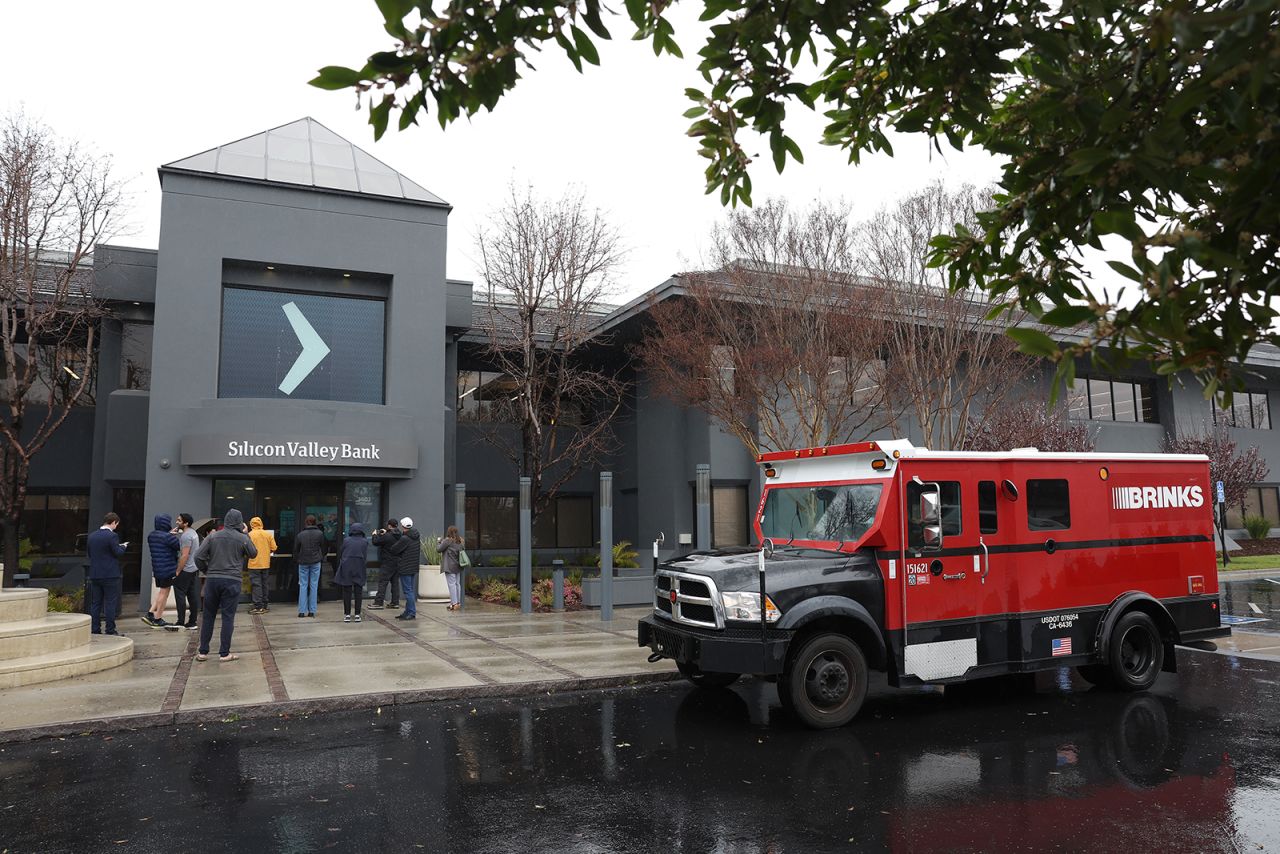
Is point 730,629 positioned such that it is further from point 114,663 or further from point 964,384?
point 964,384

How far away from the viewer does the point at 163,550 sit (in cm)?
1395

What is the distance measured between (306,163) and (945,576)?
60.8 ft

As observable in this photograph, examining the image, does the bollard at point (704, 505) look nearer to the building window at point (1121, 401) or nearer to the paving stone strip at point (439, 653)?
the paving stone strip at point (439, 653)

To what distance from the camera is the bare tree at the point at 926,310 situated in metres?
19.0

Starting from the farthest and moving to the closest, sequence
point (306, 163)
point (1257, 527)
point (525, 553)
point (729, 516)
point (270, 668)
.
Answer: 1. point (1257, 527)
2. point (729, 516)
3. point (306, 163)
4. point (525, 553)
5. point (270, 668)

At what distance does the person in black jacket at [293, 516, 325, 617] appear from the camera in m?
16.3

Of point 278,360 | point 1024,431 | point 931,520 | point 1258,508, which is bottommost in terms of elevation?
point 931,520

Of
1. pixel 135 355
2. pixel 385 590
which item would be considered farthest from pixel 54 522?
pixel 385 590

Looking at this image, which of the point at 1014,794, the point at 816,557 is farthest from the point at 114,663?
the point at 1014,794

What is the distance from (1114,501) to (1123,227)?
23.2 ft

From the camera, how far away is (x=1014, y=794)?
5.96 meters

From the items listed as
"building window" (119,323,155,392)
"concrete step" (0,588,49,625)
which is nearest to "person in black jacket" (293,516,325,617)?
"concrete step" (0,588,49,625)

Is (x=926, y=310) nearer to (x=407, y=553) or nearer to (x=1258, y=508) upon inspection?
(x=407, y=553)

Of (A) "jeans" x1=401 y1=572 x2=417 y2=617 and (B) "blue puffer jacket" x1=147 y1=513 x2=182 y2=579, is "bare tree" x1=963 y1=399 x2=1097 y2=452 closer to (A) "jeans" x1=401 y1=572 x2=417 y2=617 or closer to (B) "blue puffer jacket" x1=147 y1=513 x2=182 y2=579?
(A) "jeans" x1=401 y1=572 x2=417 y2=617
